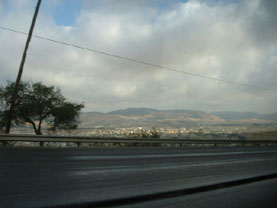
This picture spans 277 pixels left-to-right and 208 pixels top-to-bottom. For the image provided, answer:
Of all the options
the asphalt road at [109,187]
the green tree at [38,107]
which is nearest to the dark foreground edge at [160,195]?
the asphalt road at [109,187]

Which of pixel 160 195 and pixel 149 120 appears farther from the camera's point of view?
pixel 149 120

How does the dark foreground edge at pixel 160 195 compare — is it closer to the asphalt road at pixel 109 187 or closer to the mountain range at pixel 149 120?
the asphalt road at pixel 109 187

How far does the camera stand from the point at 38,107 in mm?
23203

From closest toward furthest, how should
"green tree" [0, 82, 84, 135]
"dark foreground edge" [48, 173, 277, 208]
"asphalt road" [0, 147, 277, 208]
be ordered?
"dark foreground edge" [48, 173, 277, 208] → "asphalt road" [0, 147, 277, 208] → "green tree" [0, 82, 84, 135]

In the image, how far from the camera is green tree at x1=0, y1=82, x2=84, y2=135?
22.8 m

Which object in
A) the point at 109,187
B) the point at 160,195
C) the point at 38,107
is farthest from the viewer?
the point at 38,107

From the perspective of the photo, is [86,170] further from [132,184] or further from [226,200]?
[226,200]

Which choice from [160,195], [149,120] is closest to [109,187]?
[160,195]

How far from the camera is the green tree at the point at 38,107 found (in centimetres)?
2275

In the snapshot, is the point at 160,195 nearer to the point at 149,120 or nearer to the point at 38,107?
the point at 38,107

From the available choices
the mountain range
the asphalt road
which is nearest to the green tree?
the mountain range

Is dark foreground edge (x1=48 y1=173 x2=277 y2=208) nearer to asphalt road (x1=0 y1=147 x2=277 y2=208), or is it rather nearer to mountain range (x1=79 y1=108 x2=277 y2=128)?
asphalt road (x1=0 y1=147 x2=277 y2=208)

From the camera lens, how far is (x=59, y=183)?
19.3 ft

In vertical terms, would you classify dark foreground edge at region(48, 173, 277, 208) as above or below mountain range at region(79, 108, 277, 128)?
below
